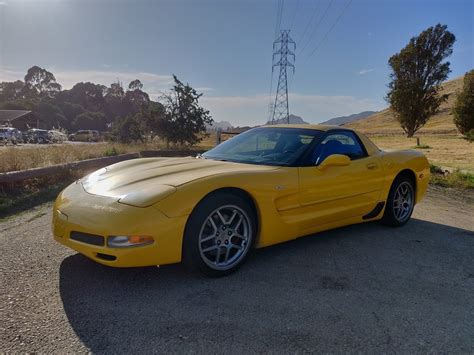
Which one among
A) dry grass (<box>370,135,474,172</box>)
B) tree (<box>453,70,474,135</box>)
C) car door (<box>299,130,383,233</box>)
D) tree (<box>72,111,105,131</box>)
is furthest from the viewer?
tree (<box>72,111,105,131</box>)

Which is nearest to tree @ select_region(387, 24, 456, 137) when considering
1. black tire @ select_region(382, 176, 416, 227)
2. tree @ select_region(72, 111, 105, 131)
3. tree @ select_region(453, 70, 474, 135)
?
tree @ select_region(453, 70, 474, 135)

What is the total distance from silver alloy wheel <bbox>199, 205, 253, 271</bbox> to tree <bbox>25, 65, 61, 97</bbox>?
326 feet

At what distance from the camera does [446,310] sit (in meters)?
2.63

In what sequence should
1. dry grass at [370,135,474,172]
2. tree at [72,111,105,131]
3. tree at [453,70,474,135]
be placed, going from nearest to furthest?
dry grass at [370,135,474,172] → tree at [453,70,474,135] → tree at [72,111,105,131]

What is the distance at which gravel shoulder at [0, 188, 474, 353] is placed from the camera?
7.06ft

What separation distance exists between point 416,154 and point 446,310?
2.92 m

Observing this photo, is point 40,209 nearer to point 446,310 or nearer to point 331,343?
point 331,343

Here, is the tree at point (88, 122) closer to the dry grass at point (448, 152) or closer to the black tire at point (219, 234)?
the dry grass at point (448, 152)

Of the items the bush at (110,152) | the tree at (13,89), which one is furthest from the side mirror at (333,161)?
the tree at (13,89)

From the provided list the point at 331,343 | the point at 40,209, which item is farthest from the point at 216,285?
the point at 40,209

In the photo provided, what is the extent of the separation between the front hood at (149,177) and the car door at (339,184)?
19.8 inches

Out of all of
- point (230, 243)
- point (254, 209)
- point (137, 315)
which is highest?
point (254, 209)

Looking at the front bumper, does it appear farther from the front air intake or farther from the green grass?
the green grass

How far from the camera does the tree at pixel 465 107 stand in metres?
22.2
